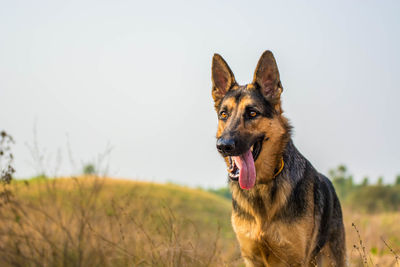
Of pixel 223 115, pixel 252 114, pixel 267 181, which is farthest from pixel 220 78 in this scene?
pixel 267 181

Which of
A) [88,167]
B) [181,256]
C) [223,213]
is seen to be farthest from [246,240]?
[223,213]

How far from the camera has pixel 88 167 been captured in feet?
31.4

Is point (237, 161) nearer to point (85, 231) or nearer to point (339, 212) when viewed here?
point (339, 212)

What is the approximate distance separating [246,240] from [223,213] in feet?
90.0

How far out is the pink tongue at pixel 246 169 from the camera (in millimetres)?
5801

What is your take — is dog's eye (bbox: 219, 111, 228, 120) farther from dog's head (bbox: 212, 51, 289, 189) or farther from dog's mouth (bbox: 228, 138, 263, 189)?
dog's mouth (bbox: 228, 138, 263, 189)

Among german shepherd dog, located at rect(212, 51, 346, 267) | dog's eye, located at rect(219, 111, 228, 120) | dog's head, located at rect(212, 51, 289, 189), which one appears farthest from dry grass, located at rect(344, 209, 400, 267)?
dog's eye, located at rect(219, 111, 228, 120)

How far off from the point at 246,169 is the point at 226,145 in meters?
0.55

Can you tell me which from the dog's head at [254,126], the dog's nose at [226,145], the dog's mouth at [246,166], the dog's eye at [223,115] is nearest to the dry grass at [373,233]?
the dog's head at [254,126]

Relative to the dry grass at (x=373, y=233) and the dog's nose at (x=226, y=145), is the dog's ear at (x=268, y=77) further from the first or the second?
the dry grass at (x=373, y=233)

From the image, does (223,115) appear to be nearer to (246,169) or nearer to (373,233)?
(246,169)

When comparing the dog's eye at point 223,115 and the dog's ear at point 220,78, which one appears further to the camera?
the dog's ear at point 220,78

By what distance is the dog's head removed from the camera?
5680 mm

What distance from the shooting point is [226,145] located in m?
5.50
